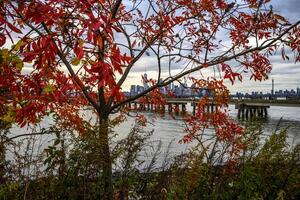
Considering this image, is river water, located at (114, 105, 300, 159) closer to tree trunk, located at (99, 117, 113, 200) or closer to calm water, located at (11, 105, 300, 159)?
calm water, located at (11, 105, 300, 159)

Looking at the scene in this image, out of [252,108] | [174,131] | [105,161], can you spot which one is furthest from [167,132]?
[252,108]

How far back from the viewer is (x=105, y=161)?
5668 mm

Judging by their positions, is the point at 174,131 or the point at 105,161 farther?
the point at 174,131

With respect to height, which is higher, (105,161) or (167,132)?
(105,161)

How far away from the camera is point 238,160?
239 inches

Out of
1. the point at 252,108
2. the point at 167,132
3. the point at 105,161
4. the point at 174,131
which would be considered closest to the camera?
the point at 105,161

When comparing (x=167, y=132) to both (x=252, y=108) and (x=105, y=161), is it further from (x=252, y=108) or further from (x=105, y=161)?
(x=252, y=108)

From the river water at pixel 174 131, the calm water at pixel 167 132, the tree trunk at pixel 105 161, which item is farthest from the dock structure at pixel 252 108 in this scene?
the tree trunk at pixel 105 161

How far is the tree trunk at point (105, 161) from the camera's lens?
5.59 meters

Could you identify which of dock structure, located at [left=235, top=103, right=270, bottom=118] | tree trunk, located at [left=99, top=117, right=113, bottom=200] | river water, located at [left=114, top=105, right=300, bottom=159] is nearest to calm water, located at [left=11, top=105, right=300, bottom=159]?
river water, located at [left=114, top=105, right=300, bottom=159]

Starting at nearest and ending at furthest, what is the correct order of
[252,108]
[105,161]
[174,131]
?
[105,161], [174,131], [252,108]

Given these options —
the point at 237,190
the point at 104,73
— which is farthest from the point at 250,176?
the point at 104,73

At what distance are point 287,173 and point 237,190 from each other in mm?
834

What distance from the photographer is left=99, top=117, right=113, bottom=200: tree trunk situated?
5.59 m
